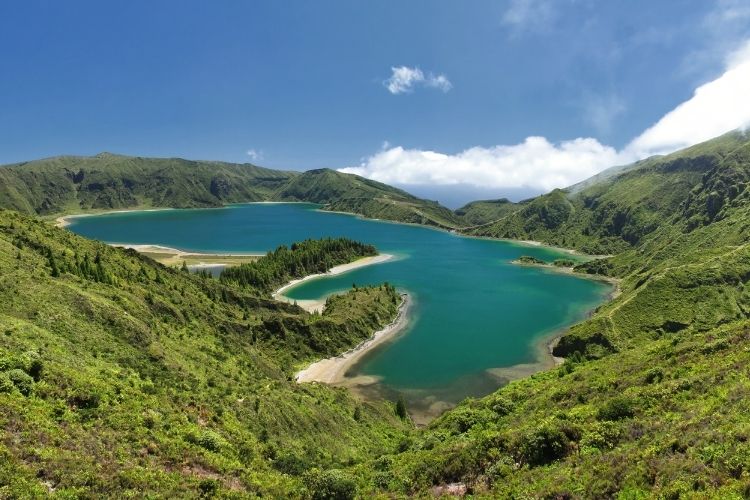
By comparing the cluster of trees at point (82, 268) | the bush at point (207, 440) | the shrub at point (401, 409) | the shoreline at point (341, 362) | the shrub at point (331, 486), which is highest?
the cluster of trees at point (82, 268)

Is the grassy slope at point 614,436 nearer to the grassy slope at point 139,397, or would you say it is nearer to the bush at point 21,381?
the grassy slope at point 139,397

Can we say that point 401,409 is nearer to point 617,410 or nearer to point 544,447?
point 617,410

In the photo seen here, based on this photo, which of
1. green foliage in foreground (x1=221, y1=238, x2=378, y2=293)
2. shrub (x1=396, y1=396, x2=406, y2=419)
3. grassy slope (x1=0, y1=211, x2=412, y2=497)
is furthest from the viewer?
green foliage in foreground (x1=221, y1=238, x2=378, y2=293)

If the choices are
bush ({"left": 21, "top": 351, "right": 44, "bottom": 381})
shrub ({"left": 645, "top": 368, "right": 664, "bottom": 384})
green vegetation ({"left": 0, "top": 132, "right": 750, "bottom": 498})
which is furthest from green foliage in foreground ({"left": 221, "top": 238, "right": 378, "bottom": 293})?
shrub ({"left": 645, "top": 368, "right": 664, "bottom": 384})

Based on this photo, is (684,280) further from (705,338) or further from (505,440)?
(505,440)

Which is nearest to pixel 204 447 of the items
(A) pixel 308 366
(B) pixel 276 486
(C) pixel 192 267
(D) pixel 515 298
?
(B) pixel 276 486

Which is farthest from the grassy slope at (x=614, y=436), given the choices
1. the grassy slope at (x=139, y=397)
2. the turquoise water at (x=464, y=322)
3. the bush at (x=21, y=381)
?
the turquoise water at (x=464, y=322)

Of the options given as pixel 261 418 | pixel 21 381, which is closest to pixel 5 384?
pixel 21 381

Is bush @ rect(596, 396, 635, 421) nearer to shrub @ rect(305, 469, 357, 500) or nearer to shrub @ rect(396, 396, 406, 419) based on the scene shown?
shrub @ rect(305, 469, 357, 500)
